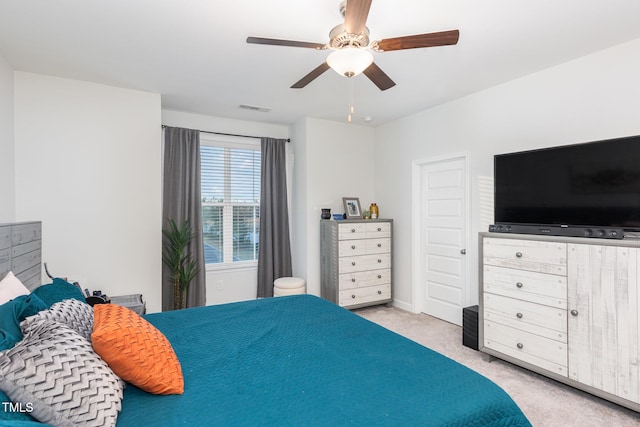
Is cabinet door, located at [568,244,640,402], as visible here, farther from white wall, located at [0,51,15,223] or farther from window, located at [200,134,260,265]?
white wall, located at [0,51,15,223]

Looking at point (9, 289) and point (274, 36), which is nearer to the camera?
point (9, 289)

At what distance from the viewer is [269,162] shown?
185 inches

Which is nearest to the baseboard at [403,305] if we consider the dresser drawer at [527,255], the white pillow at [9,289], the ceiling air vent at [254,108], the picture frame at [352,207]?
the picture frame at [352,207]

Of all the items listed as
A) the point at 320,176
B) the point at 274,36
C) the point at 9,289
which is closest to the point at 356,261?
the point at 320,176

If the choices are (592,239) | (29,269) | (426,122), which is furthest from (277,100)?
(592,239)

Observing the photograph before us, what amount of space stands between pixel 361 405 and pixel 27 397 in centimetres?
103

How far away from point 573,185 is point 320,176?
114 inches

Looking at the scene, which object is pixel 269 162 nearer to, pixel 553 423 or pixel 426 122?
pixel 426 122

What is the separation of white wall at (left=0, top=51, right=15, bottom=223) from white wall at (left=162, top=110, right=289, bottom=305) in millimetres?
1498

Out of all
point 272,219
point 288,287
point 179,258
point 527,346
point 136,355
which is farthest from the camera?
point 272,219

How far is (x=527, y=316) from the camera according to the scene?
2648mm

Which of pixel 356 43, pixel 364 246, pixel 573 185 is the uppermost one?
pixel 356 43

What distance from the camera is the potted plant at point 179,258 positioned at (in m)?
3.93

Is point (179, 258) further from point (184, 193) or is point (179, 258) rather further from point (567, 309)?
point (567, 309)
